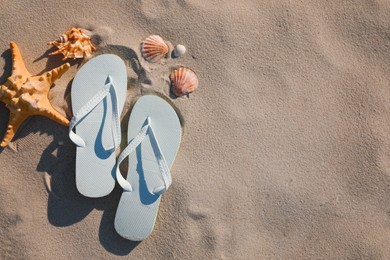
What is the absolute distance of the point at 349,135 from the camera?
8.59 ft

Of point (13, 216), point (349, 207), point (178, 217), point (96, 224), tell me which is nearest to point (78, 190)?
point (96, 224)

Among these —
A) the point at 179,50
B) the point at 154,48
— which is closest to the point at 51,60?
the point at 154,48

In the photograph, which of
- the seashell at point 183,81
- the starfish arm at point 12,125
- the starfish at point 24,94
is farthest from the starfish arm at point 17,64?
the seashell at point 183,81

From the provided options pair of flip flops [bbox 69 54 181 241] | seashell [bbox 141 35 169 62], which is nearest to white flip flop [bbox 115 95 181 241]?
pair of flip flops [bbox 69 54 181 241]

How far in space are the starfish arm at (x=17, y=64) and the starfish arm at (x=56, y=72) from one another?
13 cm

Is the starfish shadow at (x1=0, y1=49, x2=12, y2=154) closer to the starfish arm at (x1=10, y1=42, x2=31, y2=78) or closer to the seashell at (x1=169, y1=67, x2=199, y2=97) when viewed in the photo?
the starfish arm at (x1=10, y1=42, x2=31, y2=78)

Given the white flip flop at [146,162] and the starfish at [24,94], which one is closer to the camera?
the starfish at [24,94]

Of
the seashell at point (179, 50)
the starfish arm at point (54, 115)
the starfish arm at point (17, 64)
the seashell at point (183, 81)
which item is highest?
the seashell at point (179, 50)

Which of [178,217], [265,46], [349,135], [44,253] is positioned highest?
[265,46]

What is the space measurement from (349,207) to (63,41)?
6.34 feet

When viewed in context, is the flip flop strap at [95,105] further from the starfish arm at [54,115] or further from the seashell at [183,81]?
the seashell at [183,81]

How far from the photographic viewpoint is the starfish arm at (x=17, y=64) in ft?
8.20

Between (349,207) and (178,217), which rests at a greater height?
(349,207)

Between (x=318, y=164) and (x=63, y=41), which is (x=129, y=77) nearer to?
(x=63, y=41)
